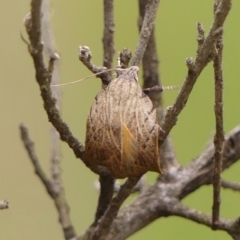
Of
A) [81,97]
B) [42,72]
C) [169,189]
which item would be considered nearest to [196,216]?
[169,189]

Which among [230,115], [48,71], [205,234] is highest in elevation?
[48,71]

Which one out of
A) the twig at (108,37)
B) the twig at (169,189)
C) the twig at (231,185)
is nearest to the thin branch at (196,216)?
the twig at (169,189)

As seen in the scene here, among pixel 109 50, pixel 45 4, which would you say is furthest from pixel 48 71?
pixel 45 4

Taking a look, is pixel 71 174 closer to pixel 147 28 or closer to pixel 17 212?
pixel 17 212

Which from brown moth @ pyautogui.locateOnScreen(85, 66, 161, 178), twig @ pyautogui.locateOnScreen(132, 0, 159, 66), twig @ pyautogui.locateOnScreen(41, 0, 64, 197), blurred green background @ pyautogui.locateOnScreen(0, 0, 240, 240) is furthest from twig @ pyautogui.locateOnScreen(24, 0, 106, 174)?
blurred green background @ pyautogui.locateOnScreen(0, 0, 240, 240)

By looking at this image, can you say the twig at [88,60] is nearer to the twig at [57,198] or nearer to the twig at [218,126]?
the twig at [218,126]

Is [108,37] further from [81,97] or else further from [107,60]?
[81,97]

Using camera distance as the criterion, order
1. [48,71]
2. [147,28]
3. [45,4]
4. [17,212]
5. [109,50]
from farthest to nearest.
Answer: [17,212] → [45,4] → [109,50] → [147,28] → [48,71]
